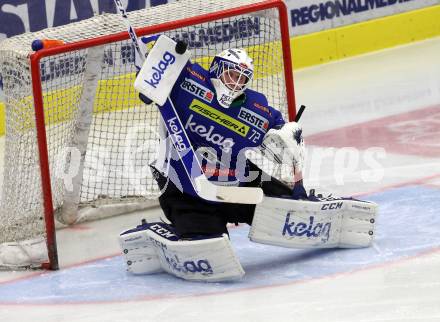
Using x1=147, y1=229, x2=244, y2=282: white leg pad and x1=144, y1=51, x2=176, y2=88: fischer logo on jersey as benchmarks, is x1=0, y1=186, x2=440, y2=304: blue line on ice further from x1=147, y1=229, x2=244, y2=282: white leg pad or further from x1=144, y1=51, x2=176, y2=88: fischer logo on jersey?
x1=144, y1=51, x2=176, y2=88: fischer logo on jersey

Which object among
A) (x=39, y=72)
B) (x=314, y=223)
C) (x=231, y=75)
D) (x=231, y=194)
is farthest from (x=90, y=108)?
(x=314, y=223)

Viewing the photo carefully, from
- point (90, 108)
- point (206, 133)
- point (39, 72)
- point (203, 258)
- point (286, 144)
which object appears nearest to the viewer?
point (203, 258)

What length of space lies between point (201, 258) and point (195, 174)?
325 millimetres

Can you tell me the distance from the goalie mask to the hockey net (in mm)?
605

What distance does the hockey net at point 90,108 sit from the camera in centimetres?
459

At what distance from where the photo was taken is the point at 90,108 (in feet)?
16.5

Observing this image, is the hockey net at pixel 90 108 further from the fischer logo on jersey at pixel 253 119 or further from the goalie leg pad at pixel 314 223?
the goalie leg pad at pixel 314 223

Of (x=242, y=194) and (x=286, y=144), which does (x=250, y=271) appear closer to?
(x=242, y=194)

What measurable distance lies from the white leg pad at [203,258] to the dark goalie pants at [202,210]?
0.08 meters

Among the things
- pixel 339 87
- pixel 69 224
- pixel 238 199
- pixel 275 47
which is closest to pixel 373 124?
pixel 339 87

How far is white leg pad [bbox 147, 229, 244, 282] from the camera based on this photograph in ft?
13.1

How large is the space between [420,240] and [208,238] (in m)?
0.90

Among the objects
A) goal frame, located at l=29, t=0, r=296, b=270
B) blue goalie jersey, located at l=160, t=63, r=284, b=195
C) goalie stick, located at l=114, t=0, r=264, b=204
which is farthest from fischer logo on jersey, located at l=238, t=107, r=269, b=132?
goal frame, located at l=29, t=0, r=296, b=270

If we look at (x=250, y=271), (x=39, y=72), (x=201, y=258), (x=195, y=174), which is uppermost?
(x=39, y=72)
